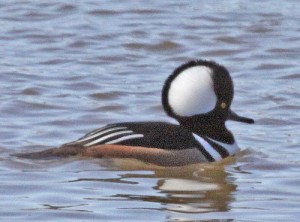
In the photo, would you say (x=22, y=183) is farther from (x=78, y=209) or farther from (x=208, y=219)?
(x=208, y=219)

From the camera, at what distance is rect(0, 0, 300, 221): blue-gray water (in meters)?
9.02

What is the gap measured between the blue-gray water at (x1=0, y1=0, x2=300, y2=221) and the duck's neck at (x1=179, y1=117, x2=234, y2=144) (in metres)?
0.24

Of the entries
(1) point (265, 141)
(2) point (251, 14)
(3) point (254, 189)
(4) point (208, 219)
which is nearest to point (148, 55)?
(2) point (251, 14)

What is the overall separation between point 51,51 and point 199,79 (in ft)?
17.4

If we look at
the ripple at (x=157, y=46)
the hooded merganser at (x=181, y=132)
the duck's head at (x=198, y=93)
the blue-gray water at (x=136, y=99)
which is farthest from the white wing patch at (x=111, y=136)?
the ripple at (x=157, y=46)

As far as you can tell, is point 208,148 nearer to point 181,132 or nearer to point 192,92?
point 181,132

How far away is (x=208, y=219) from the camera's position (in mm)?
8531

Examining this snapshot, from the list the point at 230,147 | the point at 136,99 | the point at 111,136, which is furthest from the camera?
the point at 136,99

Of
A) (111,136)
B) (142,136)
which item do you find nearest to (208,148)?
(142,136)

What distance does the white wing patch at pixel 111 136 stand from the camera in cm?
1047

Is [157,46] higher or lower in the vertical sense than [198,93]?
lower

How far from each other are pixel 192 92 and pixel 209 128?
42cm

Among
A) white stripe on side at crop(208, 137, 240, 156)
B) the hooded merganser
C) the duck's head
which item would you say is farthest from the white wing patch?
white stripe on side at crop(208, 137, 240, 156)

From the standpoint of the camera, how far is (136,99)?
13.3 meters
